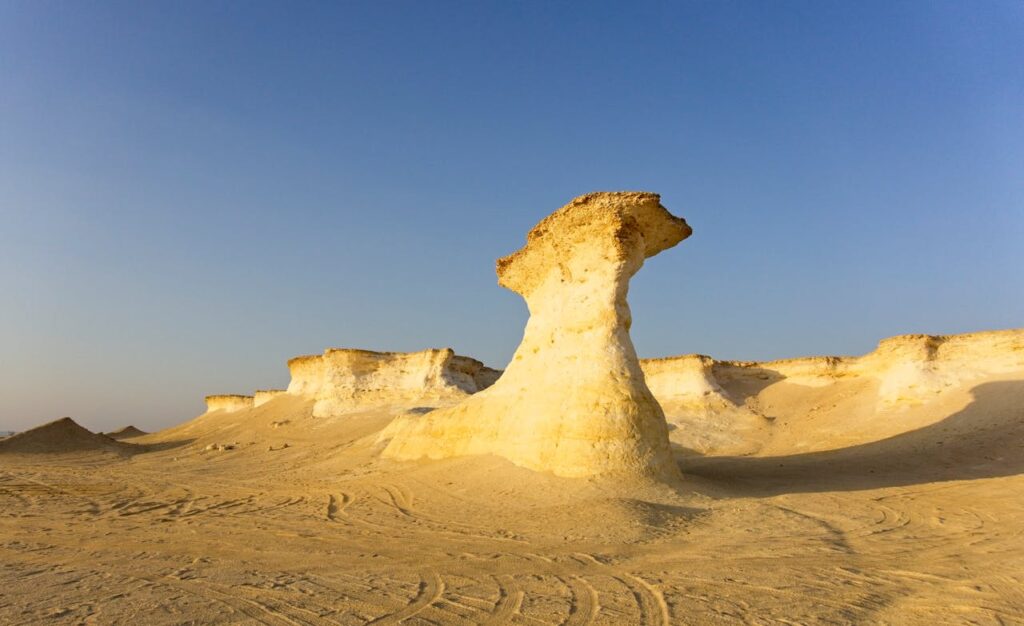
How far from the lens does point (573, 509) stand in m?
7.99

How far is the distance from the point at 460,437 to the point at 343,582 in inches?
320

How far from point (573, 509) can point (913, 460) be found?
11.7m

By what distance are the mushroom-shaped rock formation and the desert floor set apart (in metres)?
0.73

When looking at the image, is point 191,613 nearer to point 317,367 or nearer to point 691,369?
point 691,369

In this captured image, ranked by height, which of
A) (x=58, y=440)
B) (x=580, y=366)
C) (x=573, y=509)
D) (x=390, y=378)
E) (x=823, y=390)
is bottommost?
(x=573, y=509)

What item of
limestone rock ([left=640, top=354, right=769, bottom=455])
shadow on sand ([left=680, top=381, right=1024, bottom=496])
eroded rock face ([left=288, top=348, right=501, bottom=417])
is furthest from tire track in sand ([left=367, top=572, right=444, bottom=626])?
eroded rock face ([left=288, top=348, right=501, bottom=417])

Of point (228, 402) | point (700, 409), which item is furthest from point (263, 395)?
point (700, 409)

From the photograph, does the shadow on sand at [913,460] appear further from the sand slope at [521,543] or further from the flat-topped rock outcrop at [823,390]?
the flat-topped rock outcrop at [823,390]

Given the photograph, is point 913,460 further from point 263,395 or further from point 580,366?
point 263,395

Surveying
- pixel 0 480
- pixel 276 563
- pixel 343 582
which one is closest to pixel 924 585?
pixel 343 582

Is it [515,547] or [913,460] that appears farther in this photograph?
[913,460]

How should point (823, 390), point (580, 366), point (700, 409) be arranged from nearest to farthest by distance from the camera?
point (580, 366) → point (700, 409) → point (823, 390)

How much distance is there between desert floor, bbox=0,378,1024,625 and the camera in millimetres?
4168

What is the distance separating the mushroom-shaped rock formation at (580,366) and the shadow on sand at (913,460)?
2968 millimetres
